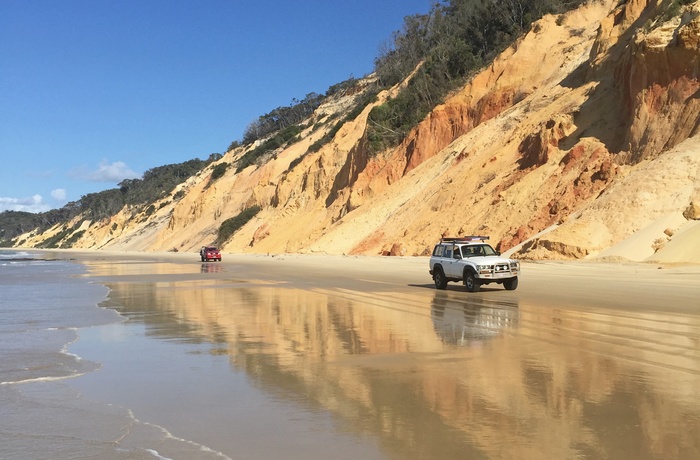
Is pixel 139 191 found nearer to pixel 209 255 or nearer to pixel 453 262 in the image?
pixel 209 255

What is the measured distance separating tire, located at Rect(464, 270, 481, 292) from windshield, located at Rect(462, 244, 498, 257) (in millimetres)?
901

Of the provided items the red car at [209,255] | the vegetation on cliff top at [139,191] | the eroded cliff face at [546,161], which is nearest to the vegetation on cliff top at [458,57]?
the eroded cliff face at [546,161]

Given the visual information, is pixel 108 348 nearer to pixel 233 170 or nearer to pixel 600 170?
pixel 600 170

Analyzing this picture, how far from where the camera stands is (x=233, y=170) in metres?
105

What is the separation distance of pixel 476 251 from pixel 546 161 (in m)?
19.6

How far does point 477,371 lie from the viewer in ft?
27.5

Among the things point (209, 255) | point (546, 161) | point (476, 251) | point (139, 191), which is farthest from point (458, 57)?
point (139, 191)

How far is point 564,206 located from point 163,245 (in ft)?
250

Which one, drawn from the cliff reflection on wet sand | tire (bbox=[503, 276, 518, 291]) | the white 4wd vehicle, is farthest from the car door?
the cliff reflection on wet sand

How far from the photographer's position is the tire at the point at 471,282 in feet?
67.4

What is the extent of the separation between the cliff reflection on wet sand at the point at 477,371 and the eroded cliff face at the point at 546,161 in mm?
15824

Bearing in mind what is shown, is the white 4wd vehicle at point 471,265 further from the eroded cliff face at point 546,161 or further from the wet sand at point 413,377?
the eroded cliff face at point 546,161

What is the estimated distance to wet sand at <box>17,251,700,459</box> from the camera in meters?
5.65

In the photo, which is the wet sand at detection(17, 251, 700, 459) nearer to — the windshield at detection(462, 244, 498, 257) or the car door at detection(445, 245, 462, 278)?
the car door at detection(445, 245, 462, 278)
